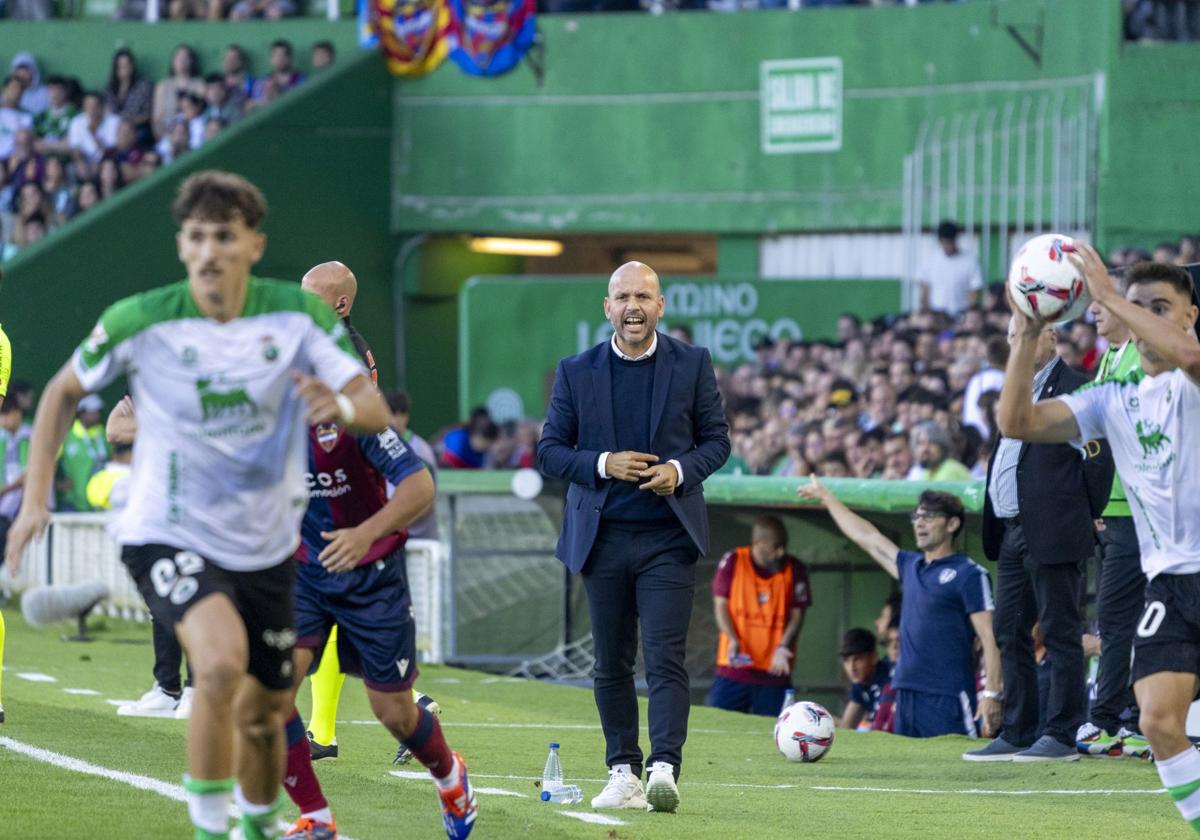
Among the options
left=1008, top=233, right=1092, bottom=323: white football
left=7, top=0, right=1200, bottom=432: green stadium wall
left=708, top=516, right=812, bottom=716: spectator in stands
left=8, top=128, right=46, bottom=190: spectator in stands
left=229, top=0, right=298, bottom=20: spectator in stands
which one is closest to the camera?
left=1008, top=233, right=1092, bottom=323: white football

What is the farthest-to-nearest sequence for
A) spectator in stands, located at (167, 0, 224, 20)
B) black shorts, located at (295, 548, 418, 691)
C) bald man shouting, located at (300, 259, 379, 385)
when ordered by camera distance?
spectator in stands, located at (167, 0, 224, 20) < bald man shouting, located at (300, 259, 379, 385) < black shorts, located at (295, 548, 418, 691)

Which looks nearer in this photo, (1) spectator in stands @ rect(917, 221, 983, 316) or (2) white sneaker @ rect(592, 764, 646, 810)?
(2) white sneaker @ rect(592, 764, 646, 810)

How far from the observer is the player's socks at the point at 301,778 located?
697 centimetres

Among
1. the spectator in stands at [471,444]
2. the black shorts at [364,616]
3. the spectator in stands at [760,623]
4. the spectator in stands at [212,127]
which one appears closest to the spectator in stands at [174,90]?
the spectator in stands at [212,127]

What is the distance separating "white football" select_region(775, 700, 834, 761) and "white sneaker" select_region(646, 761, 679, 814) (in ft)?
7.73

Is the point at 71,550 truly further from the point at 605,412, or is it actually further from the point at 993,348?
the point at 605,412

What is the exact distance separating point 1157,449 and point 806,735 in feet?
13.1

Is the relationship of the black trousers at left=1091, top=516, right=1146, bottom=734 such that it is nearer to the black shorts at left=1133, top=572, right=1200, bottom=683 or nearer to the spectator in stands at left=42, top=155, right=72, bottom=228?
the black shorts at left=1133, top=572, right=1200, bottom=683

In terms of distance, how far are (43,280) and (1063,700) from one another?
55.1 ft

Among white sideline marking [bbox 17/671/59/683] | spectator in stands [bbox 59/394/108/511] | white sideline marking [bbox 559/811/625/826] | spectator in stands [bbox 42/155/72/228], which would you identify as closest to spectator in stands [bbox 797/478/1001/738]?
white sideline marking [bbox 559/811/625/826]

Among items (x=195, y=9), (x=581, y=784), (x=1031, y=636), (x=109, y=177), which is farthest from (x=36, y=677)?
(x=195, y=9)

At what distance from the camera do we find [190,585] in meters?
6.00

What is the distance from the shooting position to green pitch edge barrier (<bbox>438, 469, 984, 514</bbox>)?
1203 cm

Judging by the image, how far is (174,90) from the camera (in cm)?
2620
